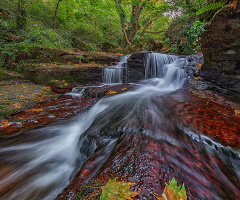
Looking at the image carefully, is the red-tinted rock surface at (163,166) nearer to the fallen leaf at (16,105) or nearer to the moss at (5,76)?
the fallen leaf at (16,105)

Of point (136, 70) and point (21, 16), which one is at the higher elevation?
point (21, 16)

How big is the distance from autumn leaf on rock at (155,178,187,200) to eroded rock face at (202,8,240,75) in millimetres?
4155

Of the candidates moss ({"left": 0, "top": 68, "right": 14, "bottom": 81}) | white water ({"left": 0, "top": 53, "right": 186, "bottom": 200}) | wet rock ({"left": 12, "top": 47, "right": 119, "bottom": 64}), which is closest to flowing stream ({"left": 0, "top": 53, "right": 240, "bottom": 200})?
white water ({"left": 0, "top": 53, "right": 186, "bottom": 200})

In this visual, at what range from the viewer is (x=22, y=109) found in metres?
4.08

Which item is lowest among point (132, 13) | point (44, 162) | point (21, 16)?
point (44, 162)

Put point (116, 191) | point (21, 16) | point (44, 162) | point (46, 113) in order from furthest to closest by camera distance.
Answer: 1. point (21, 16)
2. point (46, 113)
3. point (44, 162)
4. point (116, 191)

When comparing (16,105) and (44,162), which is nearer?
(44,162)

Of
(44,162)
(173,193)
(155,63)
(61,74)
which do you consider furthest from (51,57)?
(173,193)

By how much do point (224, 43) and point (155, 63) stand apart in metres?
5.07

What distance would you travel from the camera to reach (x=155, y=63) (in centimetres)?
851

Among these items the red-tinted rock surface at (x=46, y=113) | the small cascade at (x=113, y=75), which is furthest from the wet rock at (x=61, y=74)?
the red-tinted rock surface at (x=46, y=113)

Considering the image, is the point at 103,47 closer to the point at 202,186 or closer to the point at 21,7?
the point at 21,7

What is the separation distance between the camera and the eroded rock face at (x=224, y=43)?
10.2 ft

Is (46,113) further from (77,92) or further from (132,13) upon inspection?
(132,13)
